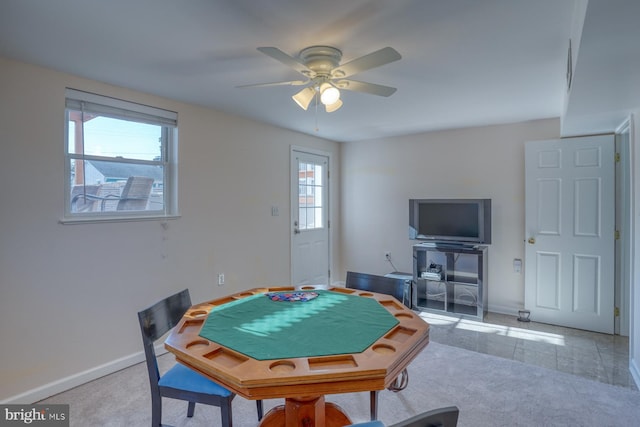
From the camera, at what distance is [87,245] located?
256cm

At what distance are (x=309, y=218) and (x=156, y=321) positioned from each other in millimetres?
3057

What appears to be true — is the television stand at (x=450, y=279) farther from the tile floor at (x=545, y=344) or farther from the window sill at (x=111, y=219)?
the window sill at (x=111, y=219)

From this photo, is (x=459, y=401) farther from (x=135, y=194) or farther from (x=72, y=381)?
(x=135, y=194)

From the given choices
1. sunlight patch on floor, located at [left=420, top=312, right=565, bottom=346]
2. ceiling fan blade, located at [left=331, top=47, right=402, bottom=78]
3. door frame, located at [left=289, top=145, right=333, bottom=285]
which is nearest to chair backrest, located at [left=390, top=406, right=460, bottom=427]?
ceiling fan blade, located at [left=331, top=47, right=402, bottom=78]

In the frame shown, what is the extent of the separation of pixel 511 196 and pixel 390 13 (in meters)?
3.10

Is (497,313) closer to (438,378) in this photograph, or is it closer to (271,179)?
(438,378)

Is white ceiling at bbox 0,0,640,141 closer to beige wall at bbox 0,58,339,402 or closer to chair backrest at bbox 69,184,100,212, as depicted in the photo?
beige wall at bbox 0,58,339,402

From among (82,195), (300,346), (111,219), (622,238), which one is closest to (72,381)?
(111,219)

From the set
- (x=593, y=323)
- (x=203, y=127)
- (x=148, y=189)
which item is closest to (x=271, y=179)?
(x=203, y=127)

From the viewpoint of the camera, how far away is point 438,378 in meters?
2.58

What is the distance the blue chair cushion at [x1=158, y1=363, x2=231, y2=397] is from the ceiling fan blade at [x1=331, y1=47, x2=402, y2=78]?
5.65 feet

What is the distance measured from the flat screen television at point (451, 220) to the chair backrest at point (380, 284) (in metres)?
2.00

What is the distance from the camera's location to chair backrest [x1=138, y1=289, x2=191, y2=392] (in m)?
1.68

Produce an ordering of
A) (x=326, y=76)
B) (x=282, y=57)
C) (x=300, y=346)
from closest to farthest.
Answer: (x=300, y=346) → (x=282, y=57) → (x=326, y=76)
